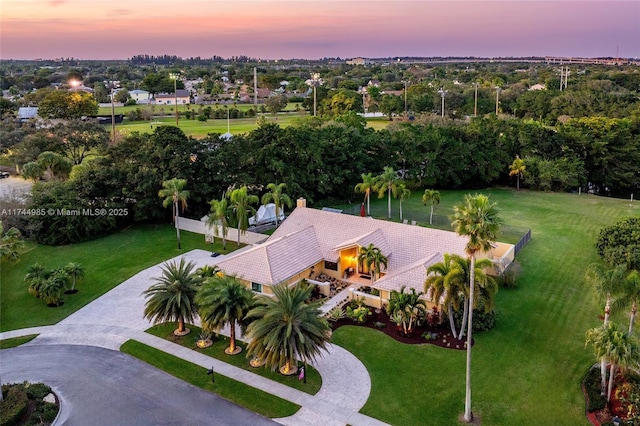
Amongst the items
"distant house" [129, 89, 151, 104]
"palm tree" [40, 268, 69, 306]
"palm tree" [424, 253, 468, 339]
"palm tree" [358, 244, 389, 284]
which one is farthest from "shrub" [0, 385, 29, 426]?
"distant house" [129, 89, 151, 104]

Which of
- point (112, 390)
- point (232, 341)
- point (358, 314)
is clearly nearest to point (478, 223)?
point (358, 314)

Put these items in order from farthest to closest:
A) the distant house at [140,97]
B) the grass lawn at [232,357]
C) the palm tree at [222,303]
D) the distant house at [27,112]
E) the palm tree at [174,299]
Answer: the distant house at [140,97], the distant house at [27,112], the palm tree at [174,299], the palm tree at [222,303], the grass lawn at [232,357]

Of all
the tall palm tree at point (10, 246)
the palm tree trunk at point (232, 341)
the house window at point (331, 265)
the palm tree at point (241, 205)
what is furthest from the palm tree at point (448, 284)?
the tall palm tree at point (10, 246)

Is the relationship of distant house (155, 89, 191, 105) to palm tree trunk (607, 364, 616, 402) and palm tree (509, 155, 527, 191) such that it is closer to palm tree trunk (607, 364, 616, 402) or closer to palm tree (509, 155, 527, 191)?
palm tree (509, 155, 527, 191)

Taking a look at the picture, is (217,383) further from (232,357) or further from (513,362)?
(513,362)

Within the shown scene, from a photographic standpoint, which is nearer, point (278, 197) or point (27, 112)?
point (278, 197)

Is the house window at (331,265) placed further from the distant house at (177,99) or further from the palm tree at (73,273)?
the distant house at (177,99)
